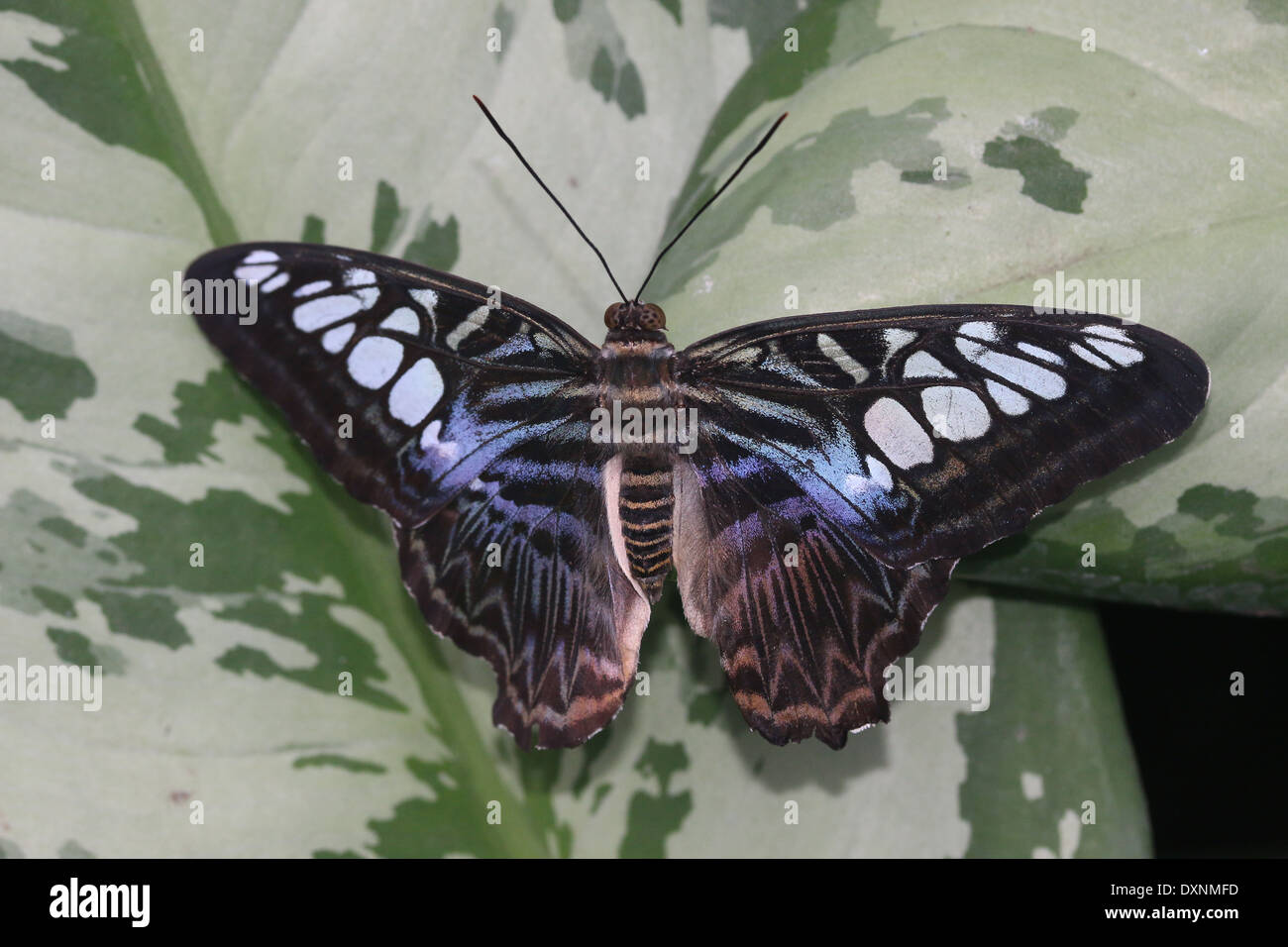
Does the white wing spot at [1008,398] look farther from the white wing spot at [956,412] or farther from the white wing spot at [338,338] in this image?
the white wing spot at [338,338]

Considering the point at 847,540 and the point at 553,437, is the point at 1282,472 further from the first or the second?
the point at 553,437

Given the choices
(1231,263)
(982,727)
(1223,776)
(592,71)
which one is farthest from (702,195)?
(1223,776)

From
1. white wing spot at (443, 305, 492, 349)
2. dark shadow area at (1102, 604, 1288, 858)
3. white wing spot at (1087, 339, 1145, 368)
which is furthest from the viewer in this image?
dark shadow area at (1102, 604, 1288, 858)

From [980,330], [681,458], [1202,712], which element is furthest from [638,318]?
[1202,712]

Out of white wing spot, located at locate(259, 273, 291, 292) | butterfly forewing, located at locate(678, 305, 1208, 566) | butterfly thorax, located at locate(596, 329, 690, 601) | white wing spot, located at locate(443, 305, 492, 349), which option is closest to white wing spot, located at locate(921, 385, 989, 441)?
butterfly forewing, located at locate(678, 305, 1208, 566)

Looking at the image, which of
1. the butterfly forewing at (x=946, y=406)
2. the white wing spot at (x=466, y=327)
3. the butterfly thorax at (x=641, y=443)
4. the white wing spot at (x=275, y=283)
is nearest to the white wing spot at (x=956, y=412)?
the butterfly forewing at (x=946, y=406)

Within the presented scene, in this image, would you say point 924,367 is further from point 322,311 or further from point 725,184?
point 322,311

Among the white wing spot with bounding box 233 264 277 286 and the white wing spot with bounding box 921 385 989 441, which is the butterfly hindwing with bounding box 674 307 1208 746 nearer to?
the white wing spot with bounding box 921 385 989 441
